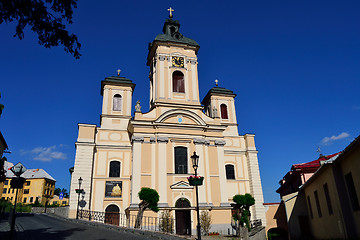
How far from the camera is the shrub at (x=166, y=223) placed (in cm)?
2244

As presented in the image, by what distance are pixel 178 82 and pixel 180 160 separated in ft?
30.2

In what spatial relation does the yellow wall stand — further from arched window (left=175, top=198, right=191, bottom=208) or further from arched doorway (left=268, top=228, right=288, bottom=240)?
arched doorway (left=268, top=228, right=288, bottom=240)

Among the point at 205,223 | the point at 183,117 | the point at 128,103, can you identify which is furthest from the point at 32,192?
the point at 205,223

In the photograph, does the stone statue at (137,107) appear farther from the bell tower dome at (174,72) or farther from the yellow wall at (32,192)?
the yellow wall at (32,192)

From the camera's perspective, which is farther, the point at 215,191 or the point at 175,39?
the point at 175,39

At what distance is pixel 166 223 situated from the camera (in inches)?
888

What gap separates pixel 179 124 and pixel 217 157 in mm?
5054

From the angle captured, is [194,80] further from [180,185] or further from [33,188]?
[33,188]

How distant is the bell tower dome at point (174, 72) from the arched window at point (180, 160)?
4.84m

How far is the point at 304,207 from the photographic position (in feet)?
62.3

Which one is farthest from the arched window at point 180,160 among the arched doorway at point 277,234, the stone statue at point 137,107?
the arched doorway at point 277,234

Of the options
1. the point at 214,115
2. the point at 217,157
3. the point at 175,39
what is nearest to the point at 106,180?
the point at 217,157

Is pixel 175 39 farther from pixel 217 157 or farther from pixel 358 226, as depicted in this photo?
pixel 358 226

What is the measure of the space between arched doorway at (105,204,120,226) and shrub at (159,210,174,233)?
17.5ft
